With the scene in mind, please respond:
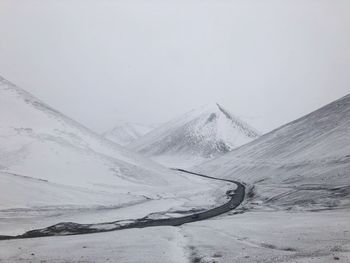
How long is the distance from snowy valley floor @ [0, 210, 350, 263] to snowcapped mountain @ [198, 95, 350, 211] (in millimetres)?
21036

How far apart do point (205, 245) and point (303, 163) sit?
6787 cm

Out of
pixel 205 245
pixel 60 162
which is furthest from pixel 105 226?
pixel 60 162

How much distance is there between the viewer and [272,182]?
90812mm

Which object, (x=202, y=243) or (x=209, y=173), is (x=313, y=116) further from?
(x=202, y=243)

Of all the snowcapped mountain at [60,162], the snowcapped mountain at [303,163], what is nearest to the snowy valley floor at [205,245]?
the snowcapped mountain at [303,163]

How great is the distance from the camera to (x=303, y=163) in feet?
311

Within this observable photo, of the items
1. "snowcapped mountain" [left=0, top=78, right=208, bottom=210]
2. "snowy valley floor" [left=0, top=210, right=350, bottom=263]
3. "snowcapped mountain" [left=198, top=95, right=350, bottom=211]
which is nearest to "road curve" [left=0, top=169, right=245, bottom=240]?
"snowy valley floor" [left=0, top=210, right=350, bottom=263]

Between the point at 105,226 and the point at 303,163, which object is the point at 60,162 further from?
the point at 303,163

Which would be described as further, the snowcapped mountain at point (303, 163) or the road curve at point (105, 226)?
the snowcapped mountain at point (303, 163)

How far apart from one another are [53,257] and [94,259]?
2.74 metres

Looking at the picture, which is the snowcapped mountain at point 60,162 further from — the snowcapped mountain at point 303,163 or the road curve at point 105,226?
the snowcapped mountain at point 303,163

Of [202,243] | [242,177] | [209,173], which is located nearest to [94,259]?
[202,243]

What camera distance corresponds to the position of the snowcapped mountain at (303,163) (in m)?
65.4

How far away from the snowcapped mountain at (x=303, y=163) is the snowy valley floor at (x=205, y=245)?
21036 millimetres
